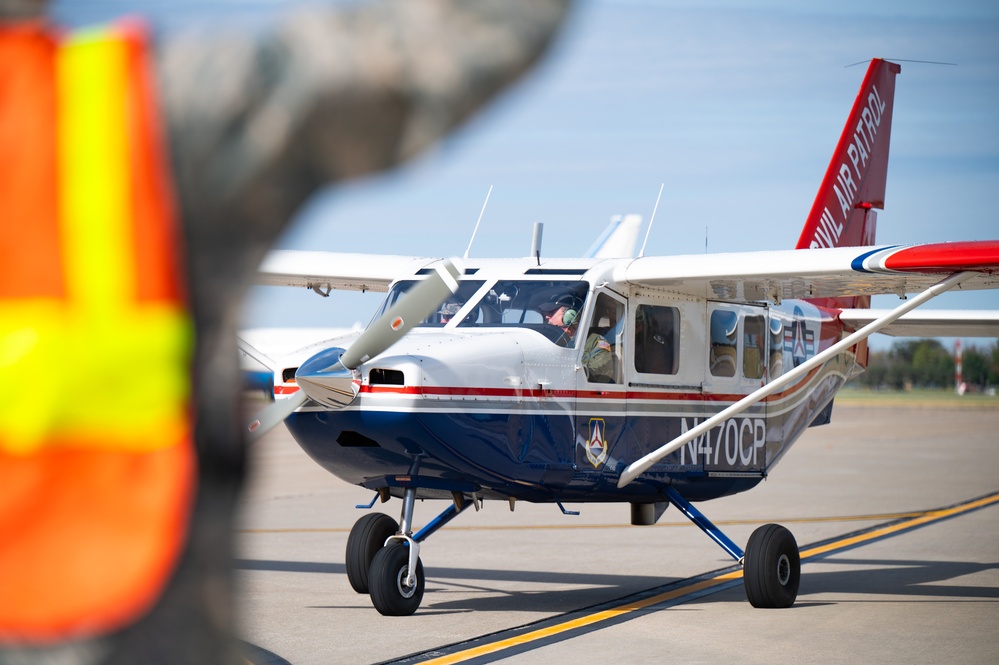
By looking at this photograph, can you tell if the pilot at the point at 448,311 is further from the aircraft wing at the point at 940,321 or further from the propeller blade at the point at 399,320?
the aircraft wing at the point at 940,321

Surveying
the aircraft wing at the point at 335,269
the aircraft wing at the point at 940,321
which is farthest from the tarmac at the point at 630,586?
the aircraft wing at the point at 335,269

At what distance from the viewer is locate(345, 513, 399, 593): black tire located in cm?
896

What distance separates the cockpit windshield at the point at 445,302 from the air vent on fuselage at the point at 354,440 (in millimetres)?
1030

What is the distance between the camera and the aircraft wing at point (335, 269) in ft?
33.4

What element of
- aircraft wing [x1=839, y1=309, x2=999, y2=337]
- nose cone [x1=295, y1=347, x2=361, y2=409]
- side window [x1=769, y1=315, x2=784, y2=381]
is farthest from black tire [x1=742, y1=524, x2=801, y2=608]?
aircraft wing [x1=839, y1=309, x2=999, y2=337]

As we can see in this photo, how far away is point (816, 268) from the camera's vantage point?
8531 mm

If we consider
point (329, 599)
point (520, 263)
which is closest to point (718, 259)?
point (520, 263)

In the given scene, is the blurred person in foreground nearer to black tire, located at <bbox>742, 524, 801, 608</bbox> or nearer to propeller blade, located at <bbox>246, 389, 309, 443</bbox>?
propeller blade, located at <bbox>246, 389, 309, 443</bbox>

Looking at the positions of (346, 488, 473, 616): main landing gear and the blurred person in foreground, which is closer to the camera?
the blurred person in foreground

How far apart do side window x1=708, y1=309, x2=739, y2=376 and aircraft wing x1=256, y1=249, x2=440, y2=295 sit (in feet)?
8.33

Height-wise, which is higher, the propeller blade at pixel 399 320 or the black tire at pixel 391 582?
the propeller blade at pixel 399 320

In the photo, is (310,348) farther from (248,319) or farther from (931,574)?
(248,319)

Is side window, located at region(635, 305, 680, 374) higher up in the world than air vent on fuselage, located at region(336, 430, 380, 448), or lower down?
higher up

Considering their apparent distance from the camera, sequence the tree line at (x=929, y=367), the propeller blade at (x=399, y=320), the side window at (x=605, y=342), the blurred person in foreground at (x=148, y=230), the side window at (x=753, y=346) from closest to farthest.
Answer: the blurred person in foreground at (x=148, y=230), the propeller blade at (x=399, y=320), the side window at (x=605, y=342), the side window at (x=753, y=346), the tree line at (x=929, y=367)
